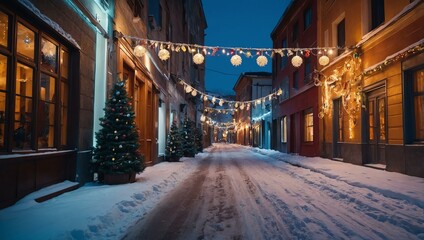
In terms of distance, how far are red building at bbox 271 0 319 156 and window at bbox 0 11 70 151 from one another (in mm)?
13269

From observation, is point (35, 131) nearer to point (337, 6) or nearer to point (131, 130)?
point (131, 130)

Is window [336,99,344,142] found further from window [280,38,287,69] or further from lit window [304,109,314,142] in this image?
window [280,38,287,69]

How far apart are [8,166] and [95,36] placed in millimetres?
5004

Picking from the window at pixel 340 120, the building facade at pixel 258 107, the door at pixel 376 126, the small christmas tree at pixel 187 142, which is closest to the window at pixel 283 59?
the building facade at pixel 258 107

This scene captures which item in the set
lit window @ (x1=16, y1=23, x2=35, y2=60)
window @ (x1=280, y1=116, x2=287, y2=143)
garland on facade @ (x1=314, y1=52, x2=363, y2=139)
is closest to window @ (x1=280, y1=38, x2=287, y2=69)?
window @ (x1=280, y1=116, x2=287, y2=143)

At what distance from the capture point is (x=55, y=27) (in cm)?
718

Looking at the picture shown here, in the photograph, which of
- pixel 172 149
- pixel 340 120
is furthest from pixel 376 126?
pixel 172 149

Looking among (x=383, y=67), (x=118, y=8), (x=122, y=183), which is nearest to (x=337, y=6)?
(x=383, y=67)

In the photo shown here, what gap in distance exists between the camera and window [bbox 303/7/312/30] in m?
23.4

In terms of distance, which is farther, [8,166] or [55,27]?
[55,27]

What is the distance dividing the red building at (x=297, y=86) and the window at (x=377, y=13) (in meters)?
4.79

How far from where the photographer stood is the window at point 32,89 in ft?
19.5

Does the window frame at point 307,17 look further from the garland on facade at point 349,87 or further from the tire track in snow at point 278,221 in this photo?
the tire track in snow at point 278,221

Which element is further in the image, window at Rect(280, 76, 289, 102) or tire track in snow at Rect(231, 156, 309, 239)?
window at Rect(280, 76, 289, 102)
